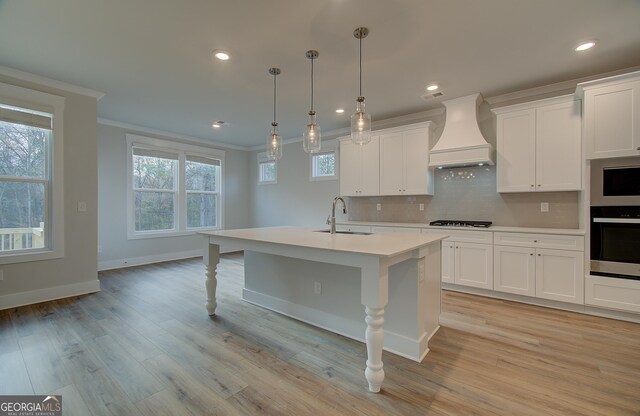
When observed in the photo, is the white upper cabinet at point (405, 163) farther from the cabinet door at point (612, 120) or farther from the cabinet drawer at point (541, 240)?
the cabinet door at point (612, 120)

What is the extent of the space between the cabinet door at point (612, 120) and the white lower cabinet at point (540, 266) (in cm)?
94

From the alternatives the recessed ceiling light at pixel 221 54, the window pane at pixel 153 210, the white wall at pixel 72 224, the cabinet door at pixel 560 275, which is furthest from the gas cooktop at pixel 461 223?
the window pane at pixel 153 210

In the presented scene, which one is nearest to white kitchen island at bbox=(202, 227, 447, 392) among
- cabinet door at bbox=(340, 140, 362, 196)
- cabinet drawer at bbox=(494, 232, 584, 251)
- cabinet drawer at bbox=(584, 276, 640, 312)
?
cabinet drawer at bbox=(494, 232, 584, 251)

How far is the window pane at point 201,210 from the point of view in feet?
20.2

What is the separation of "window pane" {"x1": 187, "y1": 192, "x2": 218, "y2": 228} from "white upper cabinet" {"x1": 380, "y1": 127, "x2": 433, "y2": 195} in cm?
400

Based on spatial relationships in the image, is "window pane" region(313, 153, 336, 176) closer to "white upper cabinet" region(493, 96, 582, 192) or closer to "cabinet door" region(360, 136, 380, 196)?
"cabinet door" region(360, 136, 380, 196)

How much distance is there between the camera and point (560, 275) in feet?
10.1

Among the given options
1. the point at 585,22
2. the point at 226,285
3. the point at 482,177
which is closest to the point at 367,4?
the point at 585,22

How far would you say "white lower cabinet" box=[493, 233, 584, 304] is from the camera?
118 inches

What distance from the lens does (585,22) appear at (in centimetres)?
225

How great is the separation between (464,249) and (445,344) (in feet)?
5.30

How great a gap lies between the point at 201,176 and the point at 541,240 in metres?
6.09

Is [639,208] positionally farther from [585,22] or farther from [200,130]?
[200,130]

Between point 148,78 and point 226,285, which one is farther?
point 226,285
